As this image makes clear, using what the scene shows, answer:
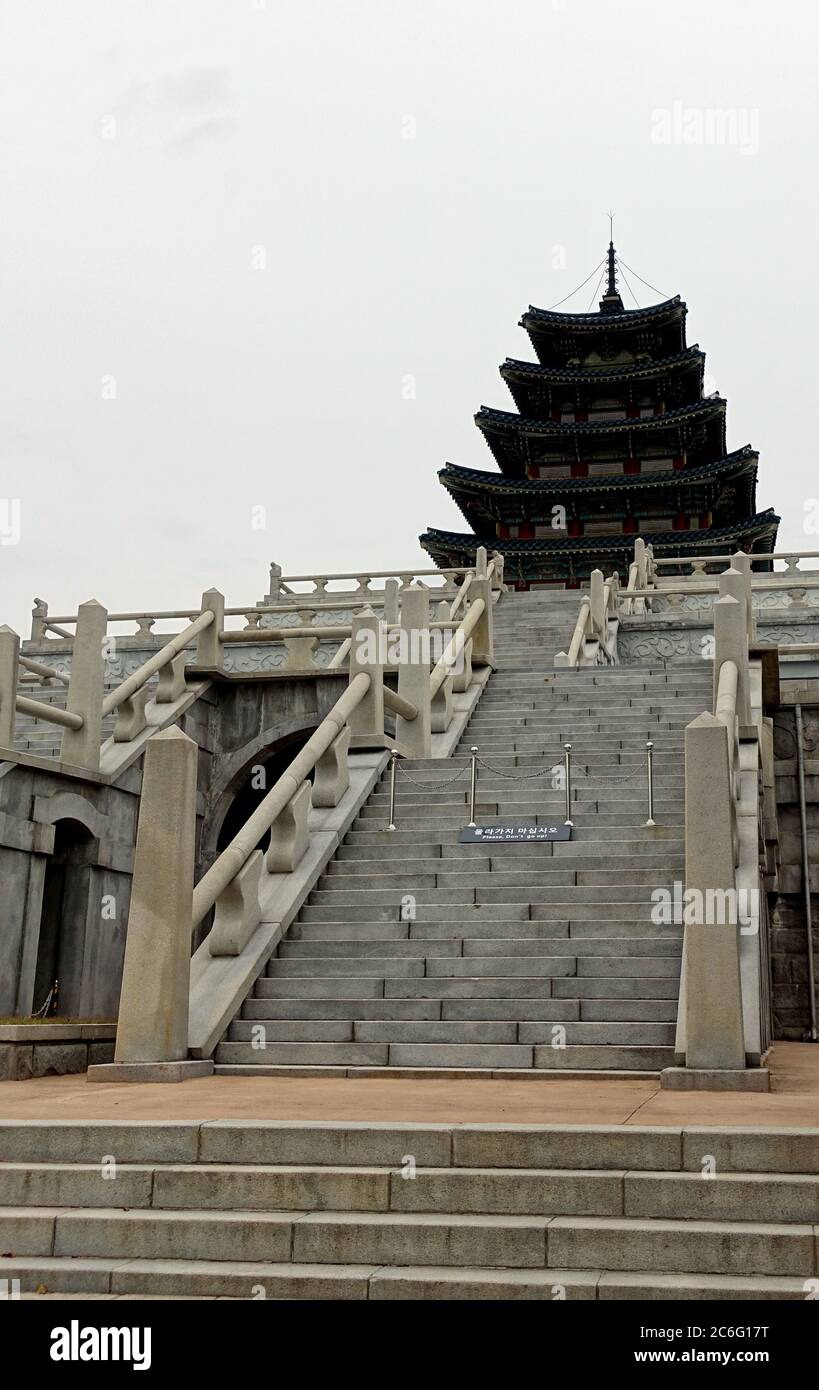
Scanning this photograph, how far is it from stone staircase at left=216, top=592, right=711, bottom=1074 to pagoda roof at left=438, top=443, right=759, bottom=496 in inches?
1007

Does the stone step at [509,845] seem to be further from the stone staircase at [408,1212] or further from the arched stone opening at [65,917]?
the stone staircase at [408,1212]

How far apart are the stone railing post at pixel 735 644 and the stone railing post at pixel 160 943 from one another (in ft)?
18.5

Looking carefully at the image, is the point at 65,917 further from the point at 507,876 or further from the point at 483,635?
the point at 507,876

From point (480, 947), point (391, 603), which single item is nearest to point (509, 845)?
point (480, 947)

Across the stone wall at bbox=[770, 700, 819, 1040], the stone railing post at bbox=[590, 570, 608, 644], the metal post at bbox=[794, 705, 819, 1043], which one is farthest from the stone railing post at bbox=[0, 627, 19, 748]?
the metal post at bbox=[794, 705, 819, 1043]

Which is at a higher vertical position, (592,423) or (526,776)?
(592,423)

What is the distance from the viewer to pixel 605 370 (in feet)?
139

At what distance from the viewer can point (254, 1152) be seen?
6.06m

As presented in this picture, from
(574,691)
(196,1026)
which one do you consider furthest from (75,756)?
(196,1026)

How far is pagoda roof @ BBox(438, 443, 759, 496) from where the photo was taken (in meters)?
38.2

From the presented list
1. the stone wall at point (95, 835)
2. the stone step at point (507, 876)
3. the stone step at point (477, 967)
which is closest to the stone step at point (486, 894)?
the stone step at point (507, 876)

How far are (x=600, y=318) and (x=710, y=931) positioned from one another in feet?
125

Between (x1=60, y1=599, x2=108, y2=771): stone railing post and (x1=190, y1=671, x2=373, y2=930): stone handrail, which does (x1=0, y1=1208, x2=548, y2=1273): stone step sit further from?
(x1=60, y1=599, x2=108, y2=771): stone railing post
